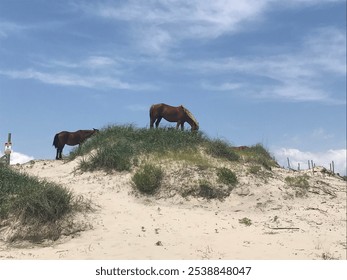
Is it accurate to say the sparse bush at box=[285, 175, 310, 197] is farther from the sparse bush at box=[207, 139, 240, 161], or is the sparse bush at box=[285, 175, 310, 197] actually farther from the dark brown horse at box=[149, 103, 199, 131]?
the dark brown horse at box=[149, 103, 199, 131]

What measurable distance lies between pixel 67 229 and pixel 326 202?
9.90 m

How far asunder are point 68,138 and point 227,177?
1025 cm

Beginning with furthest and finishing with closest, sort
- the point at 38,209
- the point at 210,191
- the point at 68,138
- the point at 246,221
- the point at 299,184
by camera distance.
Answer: the point at 68,138, the point at 299,184, the point at 210,191, the point at 246,221, the point at 38,209

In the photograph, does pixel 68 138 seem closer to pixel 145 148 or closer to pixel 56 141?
pixel 56 141

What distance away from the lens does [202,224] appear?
12102mm

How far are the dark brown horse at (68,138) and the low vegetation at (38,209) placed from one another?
929 centimetres

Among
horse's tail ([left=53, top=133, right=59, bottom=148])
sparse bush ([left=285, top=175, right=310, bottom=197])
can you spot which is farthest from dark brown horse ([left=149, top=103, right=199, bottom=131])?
sparse bush ([left=285, top=175, right=310, bottom=197])

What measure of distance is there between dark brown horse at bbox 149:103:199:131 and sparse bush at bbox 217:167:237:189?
221 inches

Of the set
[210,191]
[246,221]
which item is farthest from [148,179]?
[246,221]

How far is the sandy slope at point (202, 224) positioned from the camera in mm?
9883

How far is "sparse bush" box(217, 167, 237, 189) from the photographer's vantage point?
15.2m

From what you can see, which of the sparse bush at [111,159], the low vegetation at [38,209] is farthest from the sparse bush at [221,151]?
the low vegetation at [38,209]

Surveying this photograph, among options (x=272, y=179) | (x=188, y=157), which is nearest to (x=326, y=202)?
(x=272, y=179)

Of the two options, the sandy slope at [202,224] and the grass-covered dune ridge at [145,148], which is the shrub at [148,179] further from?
the grass-covered dune ridge at [145,148]
